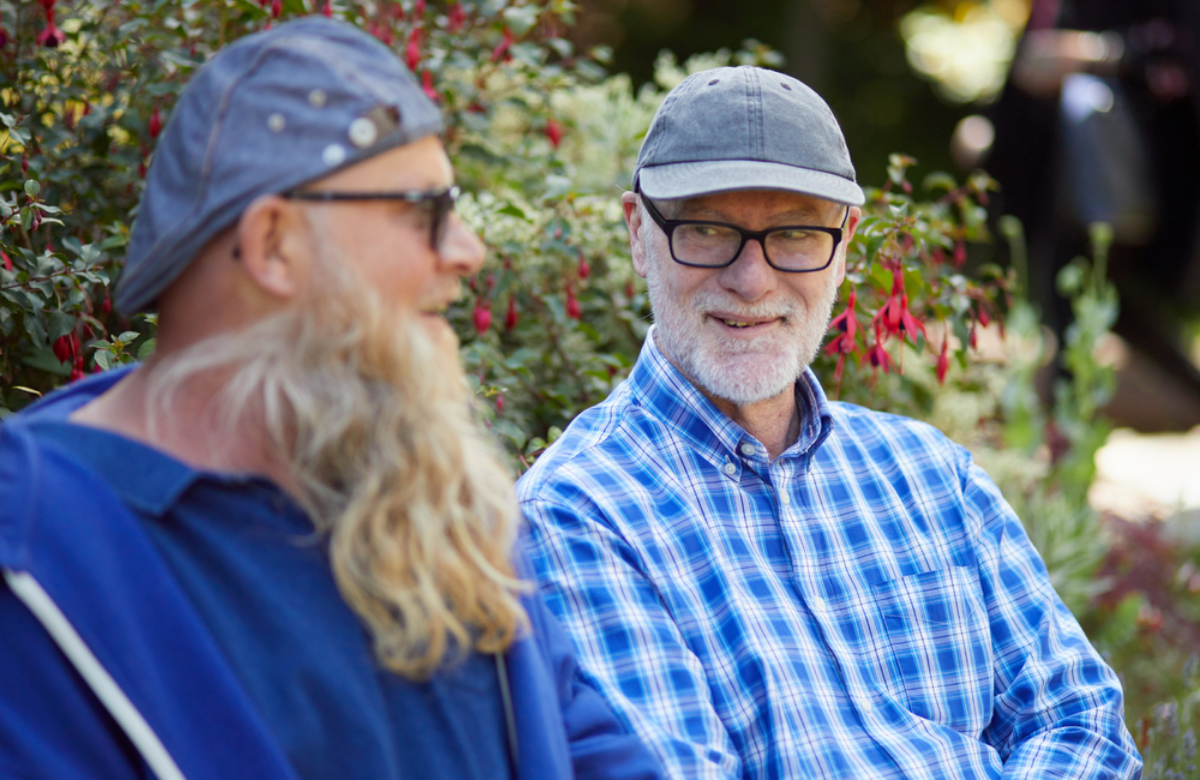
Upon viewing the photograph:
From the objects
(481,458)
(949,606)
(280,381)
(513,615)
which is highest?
(280,381)

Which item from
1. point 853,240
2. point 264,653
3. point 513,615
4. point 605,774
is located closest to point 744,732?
point 605,774

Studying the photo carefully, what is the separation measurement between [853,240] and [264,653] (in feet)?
5.96

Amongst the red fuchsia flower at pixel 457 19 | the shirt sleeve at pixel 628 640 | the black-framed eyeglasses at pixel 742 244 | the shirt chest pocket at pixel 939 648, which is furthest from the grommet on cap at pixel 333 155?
the red fuchsia flower at pixel 457 19

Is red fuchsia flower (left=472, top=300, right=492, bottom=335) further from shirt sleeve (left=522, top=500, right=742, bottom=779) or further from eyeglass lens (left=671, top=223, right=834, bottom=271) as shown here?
shirt sleeve (left=522, top=500, right=742, bottom=779)

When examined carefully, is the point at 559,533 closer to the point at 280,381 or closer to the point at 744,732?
the point at 744,732

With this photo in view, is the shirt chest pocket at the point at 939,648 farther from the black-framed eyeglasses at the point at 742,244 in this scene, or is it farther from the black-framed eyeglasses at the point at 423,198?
the black-framed eyeglasses at the point at 423,198

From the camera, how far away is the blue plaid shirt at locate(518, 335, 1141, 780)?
1673 mm

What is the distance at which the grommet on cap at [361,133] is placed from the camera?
1188 mm

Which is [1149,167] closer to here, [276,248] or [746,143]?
[746,143]

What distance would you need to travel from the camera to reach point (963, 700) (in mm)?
1896

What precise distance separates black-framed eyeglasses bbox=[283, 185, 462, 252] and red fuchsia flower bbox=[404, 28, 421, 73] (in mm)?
1476

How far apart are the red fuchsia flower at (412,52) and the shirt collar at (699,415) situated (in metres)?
1.10

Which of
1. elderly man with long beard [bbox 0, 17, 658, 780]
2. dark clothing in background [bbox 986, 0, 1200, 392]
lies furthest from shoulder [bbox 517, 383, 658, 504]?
dark clothing in background [bbox 986, 0, 1200, 392]

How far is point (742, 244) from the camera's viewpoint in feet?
6.33
